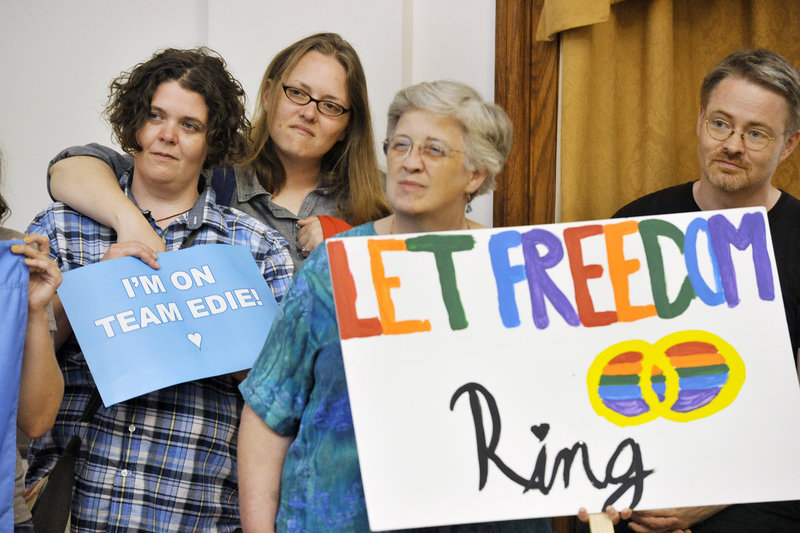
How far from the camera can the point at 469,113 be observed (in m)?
1.38

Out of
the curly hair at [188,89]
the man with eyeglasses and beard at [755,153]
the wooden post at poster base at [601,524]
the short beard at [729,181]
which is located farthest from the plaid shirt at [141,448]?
the short beard at [729,181]

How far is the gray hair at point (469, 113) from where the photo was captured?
1.38 metres

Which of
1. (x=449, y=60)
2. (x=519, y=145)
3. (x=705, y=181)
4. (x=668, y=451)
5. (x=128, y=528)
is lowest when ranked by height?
(x=128, y=528)

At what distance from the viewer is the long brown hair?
2.07 metres

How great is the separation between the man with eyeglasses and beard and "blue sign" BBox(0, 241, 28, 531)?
4.04 feet

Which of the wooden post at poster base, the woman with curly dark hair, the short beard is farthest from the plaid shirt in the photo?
the short beard

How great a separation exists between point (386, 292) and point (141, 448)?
0.68m

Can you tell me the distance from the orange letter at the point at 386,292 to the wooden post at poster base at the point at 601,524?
385mm

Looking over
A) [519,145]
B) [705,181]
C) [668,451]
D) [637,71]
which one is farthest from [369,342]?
[637,71]

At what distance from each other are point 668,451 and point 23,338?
44.2 inches

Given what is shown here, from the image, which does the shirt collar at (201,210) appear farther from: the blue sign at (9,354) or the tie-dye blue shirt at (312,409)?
the tie-dye blue shirt at (312,409)

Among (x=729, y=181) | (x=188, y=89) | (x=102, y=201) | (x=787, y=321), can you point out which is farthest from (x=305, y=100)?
(x=787, y=321)

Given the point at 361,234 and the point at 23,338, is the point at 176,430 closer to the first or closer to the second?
the point at 23,338

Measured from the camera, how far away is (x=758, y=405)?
1.32 meters
